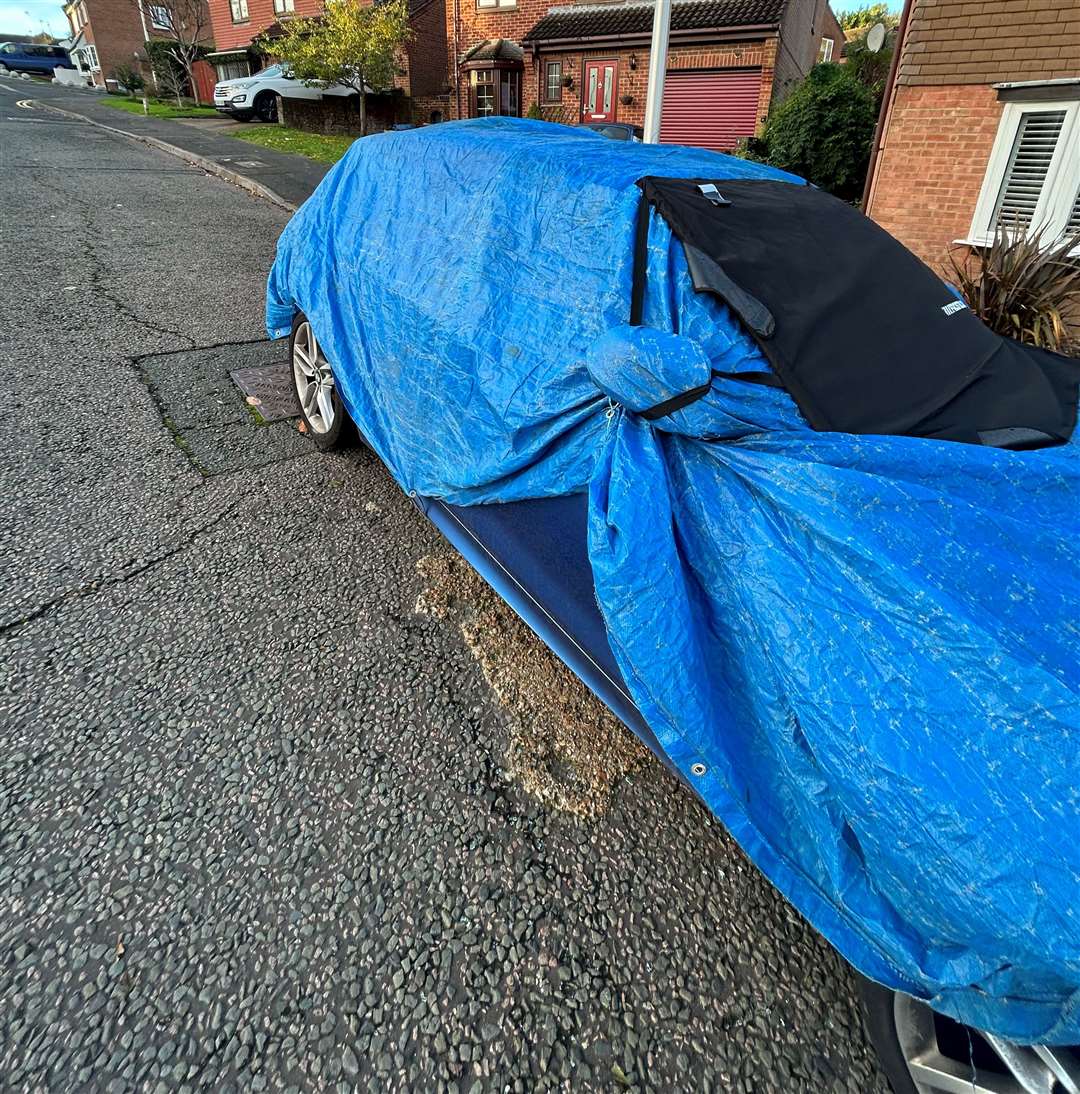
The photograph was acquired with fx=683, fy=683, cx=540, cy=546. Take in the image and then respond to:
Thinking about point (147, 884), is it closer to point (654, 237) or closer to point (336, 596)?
point (336, 596)

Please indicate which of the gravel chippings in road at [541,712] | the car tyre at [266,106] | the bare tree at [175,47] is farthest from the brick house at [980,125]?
the bare tree at [175,47]

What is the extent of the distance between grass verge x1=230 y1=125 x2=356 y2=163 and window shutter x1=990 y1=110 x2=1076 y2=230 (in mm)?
11038

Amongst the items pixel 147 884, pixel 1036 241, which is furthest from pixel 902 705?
pixel 1036 241

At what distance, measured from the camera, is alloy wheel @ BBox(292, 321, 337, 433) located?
3602mm

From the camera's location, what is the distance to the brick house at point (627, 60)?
15094mm

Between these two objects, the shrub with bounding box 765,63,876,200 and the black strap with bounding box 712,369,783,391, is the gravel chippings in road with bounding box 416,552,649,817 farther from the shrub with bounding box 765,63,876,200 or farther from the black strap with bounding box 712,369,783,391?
the shrub with bounding box 765,63,876,200

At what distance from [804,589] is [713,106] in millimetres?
18292

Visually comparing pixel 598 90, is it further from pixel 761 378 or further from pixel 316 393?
pixel 761 378

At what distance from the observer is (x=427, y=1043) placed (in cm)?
149

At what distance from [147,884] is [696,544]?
5.32 feet

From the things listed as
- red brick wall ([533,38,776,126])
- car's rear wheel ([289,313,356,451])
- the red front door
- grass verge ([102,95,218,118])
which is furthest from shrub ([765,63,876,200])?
grass verge ([102,95,218,118])

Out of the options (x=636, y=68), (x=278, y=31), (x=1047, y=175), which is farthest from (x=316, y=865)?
(x=278, y=31)

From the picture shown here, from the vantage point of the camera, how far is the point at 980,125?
6.69 meters

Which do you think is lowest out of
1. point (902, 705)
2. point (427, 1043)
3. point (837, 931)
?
point (427, 1043)
